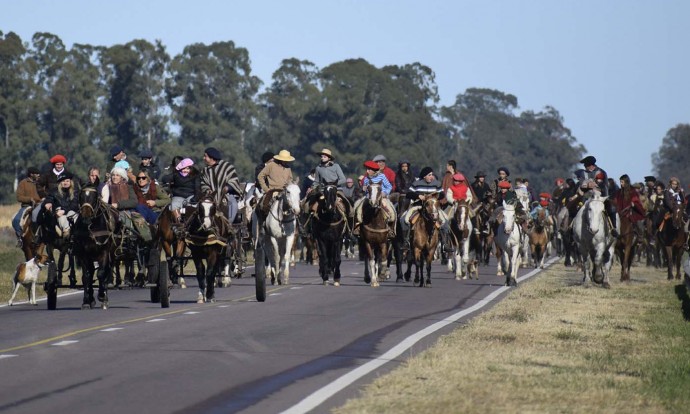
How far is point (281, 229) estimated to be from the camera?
30891 millimetres

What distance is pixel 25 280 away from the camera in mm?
25984

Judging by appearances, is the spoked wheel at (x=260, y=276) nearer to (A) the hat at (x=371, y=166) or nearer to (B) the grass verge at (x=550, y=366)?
(B) the grass verge at (x=550, y=366)

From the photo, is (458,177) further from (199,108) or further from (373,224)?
(199,108)

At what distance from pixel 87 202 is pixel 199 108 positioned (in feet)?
331

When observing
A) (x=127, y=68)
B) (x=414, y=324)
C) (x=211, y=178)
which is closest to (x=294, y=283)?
(x=211, y=178)

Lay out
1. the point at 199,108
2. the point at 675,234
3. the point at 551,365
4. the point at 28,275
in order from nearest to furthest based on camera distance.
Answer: the point at 551,365 < the point at 28,275 < the point at 675,234 < the point at 199,108

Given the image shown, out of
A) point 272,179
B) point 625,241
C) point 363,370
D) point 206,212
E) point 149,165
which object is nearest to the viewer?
point 363,370

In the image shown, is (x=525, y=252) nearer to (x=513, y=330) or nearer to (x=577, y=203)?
(x=577, y=203)

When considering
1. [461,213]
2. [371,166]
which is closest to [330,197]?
[371,166]

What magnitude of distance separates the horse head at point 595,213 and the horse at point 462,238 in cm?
305

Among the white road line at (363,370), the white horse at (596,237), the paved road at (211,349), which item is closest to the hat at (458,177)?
the white horse at (596,237)

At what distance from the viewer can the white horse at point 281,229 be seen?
30.9 metres

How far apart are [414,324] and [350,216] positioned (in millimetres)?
10293

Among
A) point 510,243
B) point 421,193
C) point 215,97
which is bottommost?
point 510,243
